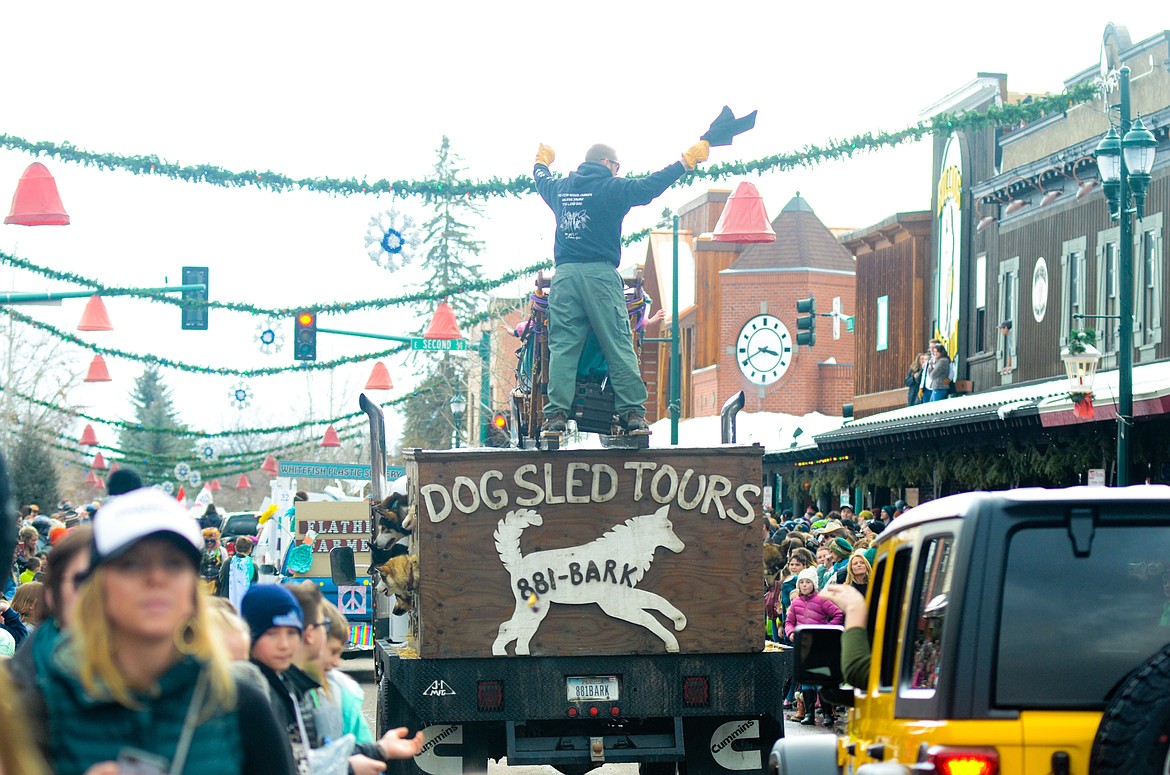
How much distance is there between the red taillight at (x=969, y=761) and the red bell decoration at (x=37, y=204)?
14212mm

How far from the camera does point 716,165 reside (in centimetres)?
1925

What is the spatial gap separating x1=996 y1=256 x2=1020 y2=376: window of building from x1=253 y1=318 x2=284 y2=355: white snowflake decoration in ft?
46.2

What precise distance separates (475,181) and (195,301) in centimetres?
847

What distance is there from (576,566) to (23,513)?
956 inches

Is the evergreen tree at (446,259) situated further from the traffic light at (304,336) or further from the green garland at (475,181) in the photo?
the green garland at (475,181)

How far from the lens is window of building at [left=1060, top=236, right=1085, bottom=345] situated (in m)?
29.5

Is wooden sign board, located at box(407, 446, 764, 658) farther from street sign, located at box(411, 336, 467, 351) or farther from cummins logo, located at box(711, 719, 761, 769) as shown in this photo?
street sign, located at box(411, 336, 467, 351)

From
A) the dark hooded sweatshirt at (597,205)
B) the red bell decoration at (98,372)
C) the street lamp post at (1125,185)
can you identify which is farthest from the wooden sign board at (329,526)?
the red bell decoration at (98,372)

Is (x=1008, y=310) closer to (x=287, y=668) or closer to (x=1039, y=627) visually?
(x=1039, y=627)

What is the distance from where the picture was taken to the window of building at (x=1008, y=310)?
32844 millimetres

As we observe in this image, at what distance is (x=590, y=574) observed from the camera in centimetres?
966

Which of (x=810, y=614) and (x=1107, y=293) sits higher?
(x=1107, y=293)

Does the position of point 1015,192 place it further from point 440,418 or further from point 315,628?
point 440,418

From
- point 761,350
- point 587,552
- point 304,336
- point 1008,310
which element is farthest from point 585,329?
point 761,350
